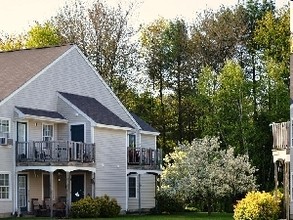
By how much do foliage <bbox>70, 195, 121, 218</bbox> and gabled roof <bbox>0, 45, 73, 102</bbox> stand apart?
546 centimetres

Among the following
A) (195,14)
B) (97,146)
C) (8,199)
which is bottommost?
(8,199)

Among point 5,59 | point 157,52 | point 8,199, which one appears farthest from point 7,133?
point 157,52

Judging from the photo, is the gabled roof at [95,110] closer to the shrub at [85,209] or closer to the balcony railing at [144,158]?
the balcony railing at [144,158]

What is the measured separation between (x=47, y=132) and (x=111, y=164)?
342 centimetres

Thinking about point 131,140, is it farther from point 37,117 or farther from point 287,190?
point 287,190

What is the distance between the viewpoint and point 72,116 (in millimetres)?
35938

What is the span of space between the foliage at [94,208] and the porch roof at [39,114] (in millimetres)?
3984

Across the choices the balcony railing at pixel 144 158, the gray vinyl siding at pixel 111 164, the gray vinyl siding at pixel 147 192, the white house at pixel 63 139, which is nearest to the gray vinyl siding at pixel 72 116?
the white house at pixel 63 139

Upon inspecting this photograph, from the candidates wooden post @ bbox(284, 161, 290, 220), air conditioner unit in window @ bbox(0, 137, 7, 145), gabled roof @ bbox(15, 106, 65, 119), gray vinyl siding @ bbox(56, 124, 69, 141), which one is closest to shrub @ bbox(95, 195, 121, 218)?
gray vinyl siding @ bbox(56, 124, 69, 141)

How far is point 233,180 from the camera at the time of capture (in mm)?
39375

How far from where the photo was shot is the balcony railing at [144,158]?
3825 cm

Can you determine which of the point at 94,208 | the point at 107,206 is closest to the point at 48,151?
the point at 94,208

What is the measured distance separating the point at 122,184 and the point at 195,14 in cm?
1734

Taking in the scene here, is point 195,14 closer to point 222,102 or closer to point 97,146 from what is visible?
point 222,102
